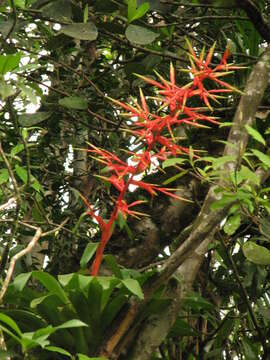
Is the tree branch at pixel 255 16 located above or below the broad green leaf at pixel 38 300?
above

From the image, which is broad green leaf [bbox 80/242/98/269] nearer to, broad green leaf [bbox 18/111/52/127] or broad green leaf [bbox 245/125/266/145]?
broad green leaf [bbox 18/111/52/127]

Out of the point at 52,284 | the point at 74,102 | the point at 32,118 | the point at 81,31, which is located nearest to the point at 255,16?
the point at 81,31

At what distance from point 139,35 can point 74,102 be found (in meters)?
0.32

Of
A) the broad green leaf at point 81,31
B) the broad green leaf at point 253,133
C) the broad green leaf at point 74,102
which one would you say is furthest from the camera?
the broad green leaf at point 74,102

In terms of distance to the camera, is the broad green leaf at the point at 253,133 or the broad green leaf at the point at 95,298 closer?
the broad green leaf at the point at 253,133

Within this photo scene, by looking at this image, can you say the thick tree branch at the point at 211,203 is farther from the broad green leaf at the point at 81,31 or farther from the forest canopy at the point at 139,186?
the broad green leaf at the point at 81,31

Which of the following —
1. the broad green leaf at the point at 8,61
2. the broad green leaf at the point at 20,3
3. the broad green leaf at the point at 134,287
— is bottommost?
the broad green leaf at the point at 134,287

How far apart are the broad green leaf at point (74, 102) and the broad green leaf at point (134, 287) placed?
1.99 ft

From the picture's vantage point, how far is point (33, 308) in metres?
1.36

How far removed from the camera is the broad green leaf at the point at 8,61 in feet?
4.05

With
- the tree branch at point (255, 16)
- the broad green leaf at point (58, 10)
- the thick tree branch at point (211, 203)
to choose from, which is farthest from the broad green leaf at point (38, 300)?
the tree branch at point (255, 16)

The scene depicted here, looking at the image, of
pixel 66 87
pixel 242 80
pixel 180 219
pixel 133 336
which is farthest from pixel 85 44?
pixel 133 336

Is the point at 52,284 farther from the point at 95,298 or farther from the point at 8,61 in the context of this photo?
the point at 8,61

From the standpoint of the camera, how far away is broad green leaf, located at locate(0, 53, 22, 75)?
4.05 ft
